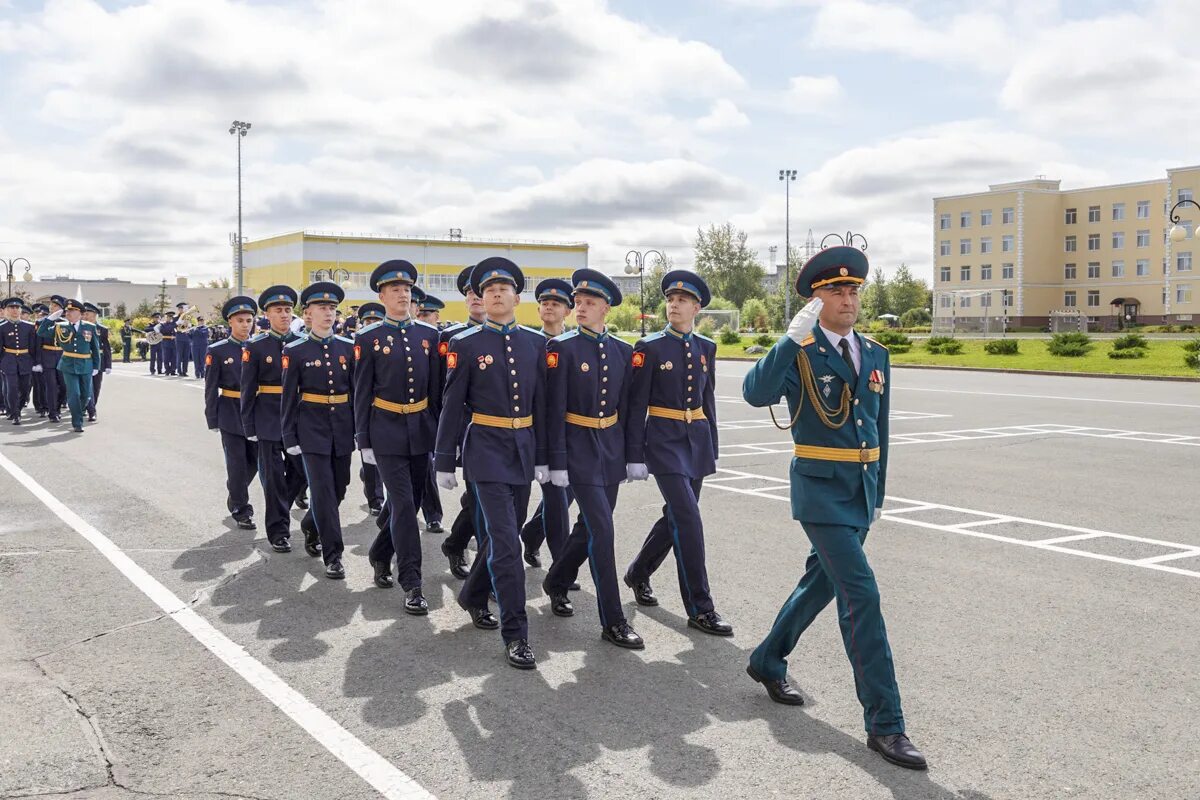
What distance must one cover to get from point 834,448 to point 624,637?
1.81 m

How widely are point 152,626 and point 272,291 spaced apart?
11.5 ft

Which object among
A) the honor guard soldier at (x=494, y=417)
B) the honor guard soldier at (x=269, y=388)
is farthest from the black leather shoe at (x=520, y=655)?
the honor guard soldier at (x=269, y=388)

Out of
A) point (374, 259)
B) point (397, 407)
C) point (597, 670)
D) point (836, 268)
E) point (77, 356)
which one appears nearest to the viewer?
point (836, 268)

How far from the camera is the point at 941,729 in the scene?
15.0ft

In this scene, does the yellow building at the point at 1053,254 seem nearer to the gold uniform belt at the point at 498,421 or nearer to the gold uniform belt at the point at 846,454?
the gold uniform belt at the point at 498,421

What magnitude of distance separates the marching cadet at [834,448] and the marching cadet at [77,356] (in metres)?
15.7

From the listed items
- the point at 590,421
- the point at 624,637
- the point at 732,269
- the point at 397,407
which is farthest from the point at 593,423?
the point at 732,269

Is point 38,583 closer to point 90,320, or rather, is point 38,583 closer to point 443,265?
point 90,320

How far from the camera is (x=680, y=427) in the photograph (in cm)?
636

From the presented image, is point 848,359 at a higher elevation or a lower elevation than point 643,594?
higher

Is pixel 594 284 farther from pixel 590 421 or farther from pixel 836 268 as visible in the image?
pixel 836 268

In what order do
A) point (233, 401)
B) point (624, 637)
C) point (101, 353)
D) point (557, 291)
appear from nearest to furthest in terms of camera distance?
1. point (624, 637)
2. point (557, 291)
3. point (233, 401)
4. point (101, 353)

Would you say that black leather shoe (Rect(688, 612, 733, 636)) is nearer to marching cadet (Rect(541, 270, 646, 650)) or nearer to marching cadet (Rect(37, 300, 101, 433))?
marching cadet (Rect(541, 270, 646, 650))

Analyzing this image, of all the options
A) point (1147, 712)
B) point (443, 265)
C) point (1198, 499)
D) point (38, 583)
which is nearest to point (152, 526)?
point (38, 583)
